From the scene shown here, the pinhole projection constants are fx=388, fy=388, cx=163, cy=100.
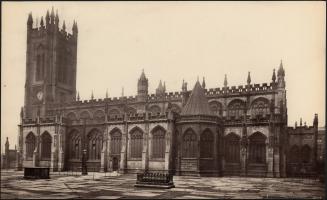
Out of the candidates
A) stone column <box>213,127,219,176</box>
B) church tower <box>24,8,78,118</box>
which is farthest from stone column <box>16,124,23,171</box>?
stone column <box>213,127,219,176</box>

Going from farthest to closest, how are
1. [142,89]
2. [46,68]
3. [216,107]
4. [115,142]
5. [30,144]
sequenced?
[46,68], [142,89], [30,144], [216,107], [115,142]

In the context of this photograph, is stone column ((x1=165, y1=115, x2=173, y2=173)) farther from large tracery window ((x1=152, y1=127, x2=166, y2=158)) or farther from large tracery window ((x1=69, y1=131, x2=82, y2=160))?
large tracery window ((x1=69, y1=131, x2=82, y2=160))

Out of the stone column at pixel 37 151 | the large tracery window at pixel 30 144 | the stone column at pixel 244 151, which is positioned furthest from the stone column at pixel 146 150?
the large tracery window at pixel 30 144

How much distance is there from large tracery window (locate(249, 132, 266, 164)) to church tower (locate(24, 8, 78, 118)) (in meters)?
36.4

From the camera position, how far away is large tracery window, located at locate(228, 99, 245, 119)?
51344 mm

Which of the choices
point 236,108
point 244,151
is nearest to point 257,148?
point 244,151

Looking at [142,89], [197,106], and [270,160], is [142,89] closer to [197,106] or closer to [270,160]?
[197,106]

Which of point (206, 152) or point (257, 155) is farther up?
point (206, 152)

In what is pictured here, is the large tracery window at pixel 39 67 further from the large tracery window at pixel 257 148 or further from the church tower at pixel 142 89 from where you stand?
the large tracery window at pixel 257 148

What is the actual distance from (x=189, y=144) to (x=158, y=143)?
15.0 feet

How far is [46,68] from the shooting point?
67.0 meters

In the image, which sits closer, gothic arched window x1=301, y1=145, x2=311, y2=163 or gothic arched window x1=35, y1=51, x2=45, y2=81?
gothic arched window x1=301, y1=145, x2=311, y2=163

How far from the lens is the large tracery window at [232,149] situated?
43531 millimetres

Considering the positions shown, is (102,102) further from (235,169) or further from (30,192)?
(30,192)
